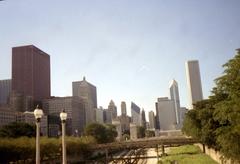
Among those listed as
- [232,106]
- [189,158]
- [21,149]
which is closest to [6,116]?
[21,149]

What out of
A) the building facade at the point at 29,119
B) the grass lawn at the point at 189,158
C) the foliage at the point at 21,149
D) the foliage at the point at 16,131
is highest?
the building facade at the point at 29,119

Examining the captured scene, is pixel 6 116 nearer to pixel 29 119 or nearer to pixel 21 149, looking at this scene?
pixel 29 119

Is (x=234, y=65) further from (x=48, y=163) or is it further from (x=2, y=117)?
(x=2, y=117)

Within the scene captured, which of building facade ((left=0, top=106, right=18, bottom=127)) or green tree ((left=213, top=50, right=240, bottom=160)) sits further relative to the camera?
building facade ((left=0, top=106, right=18, bottom=127))

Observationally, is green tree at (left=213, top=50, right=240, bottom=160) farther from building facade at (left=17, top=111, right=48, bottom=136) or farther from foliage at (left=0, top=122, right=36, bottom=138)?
building facade at (left=17, top=111, right=48, bottom=136)

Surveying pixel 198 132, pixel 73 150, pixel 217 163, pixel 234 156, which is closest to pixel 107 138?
pixel 73 150

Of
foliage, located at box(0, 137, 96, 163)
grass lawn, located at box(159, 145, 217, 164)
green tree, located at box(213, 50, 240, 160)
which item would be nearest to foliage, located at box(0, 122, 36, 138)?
foliage, located at box(0, 137, 96, 163)

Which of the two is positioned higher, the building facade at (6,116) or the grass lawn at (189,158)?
the building facade at (6,116)

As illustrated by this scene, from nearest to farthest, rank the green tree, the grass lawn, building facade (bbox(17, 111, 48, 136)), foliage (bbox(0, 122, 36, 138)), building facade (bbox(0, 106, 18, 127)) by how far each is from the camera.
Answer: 1. the green tree
2. the grass lawn
3. foliage (bbox(0, 122, 36, 138))
4. building facade (bbox(0, 106, 18, 127))
5. building facade (bbox(17, 111, 48, 136))

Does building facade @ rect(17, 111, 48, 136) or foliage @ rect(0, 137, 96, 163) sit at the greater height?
building facade @ rect(17, 111, 48, 136)

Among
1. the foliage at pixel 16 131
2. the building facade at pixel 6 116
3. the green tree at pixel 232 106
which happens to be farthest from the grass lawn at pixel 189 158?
the building facade at pixel 6 116

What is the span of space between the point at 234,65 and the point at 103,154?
112713 mm

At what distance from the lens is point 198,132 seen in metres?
74.3

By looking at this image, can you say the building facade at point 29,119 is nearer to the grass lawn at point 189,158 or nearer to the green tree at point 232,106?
the grass lawn at point 189,158
